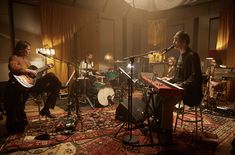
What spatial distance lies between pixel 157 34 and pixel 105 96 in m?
4.79

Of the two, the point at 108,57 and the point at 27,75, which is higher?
the point at 108,57

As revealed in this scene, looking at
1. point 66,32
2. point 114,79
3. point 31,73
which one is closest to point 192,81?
point 31,73

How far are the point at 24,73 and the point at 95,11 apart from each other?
5.22 meters

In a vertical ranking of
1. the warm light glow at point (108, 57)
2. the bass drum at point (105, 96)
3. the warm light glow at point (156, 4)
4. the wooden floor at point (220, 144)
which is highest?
the warm light glow at point (156, 4)

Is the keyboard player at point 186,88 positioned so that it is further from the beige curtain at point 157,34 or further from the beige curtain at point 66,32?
the beige curtain at point 157,34

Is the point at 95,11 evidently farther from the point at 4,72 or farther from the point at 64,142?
the point at 64,142

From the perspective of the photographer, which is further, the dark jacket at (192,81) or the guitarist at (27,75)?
the guitarist at (27,75)

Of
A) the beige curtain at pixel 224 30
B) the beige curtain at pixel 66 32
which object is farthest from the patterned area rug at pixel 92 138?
the beige curtain at pixel 224 30

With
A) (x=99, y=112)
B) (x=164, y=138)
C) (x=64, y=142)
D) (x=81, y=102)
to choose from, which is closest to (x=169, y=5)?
(x=164, y=138)

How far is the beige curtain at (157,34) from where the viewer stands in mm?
8508

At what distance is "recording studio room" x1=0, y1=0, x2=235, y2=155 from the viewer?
9.11 ft

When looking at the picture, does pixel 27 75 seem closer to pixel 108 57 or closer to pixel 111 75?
pixel 111 75

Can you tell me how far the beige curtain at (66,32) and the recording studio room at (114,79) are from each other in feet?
0.12

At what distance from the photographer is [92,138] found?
3023 millimetres
